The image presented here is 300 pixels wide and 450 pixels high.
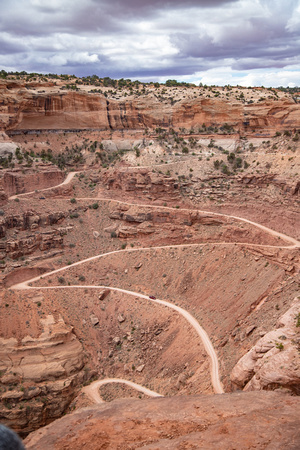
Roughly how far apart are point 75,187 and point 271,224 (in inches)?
1109

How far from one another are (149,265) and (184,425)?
95.1 feet

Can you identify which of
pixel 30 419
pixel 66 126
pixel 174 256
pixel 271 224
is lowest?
pixel 30 419

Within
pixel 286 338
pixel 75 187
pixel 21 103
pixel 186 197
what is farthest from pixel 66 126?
pixel 286 338

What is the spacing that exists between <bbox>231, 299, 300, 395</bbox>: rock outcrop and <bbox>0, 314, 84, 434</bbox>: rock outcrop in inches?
582

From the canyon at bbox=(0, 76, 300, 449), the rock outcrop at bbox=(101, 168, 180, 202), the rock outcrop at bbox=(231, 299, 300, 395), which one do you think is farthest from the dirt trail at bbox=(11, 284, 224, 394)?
the rock outcrop at bbox=(101, 168, 180, 202)

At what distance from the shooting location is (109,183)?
178 feet

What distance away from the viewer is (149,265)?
42.7m

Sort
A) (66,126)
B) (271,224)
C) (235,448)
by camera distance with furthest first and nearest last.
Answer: (66,126) < (271,224) < (235,448)

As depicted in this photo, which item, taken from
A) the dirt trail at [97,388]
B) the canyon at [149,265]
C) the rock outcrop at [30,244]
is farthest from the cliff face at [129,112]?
the dirt trail at [97,388]

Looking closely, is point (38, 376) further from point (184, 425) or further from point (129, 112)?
point (129, 112)

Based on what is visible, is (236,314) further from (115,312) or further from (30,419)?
(30,419)

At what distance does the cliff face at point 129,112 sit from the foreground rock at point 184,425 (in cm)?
4531

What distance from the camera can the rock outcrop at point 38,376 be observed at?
93.1ft

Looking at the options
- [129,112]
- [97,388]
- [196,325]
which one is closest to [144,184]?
[129,112]
